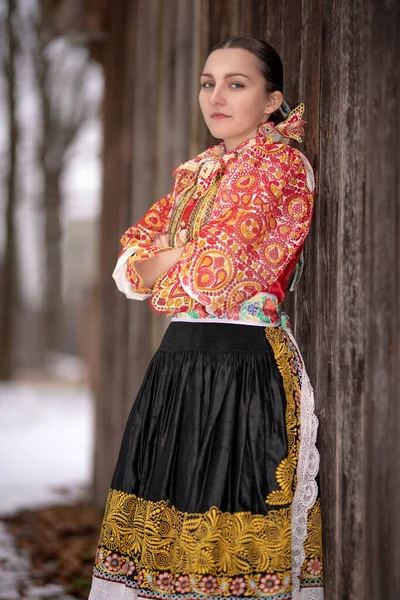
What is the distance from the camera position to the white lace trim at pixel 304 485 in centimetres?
201

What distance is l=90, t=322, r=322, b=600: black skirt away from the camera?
1873mm

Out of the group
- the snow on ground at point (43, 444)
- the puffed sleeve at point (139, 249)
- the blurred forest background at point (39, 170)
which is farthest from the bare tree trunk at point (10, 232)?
the puffed sleeve at point (139, 249)

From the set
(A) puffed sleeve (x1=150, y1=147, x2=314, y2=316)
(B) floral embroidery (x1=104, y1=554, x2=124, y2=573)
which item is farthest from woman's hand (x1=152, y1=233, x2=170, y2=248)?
(B) floral embroidery (x1=104, y1=554, x2=124, y2=573)

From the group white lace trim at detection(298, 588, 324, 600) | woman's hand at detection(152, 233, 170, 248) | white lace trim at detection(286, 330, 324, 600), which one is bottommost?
white lace trim at detection(298, 588, 324, 600)

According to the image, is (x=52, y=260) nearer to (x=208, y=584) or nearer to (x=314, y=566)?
(x=314, y=566)

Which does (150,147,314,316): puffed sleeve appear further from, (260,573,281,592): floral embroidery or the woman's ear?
(260,573,281,592): floral embroidery

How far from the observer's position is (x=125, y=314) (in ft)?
15.9

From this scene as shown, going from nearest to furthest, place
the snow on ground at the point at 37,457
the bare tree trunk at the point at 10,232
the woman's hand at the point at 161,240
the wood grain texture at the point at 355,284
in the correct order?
the wood grain texture at the point at 355,284, the woman's hand at the point at 161,240, the snow on ground at the point at 37,457, the bare tree trunk at the point at 10,232

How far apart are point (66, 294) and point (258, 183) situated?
20.5 meters

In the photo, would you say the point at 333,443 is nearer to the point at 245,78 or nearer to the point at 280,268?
the point at 280,268

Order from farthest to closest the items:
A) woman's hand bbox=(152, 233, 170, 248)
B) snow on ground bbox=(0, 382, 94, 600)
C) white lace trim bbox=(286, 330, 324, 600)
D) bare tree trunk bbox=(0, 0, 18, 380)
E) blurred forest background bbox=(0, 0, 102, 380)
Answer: blurred forest background bbox=(0, 0, 102, 380) → bare tree trunk bbox=(0, 0, 18, 380) → snow on ground bbox=(0, 382, 94, 600) → woman's hand bbox=(152, 233, 170, 248) → white lace trim bbox=(286, 330, 324, 600)

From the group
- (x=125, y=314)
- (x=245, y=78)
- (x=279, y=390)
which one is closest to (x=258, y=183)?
(x=245, y=78)

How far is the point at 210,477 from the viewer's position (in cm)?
190

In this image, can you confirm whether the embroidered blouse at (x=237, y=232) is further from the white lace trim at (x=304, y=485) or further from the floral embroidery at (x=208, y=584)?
the floral embroidery at (x=208, y=584)
